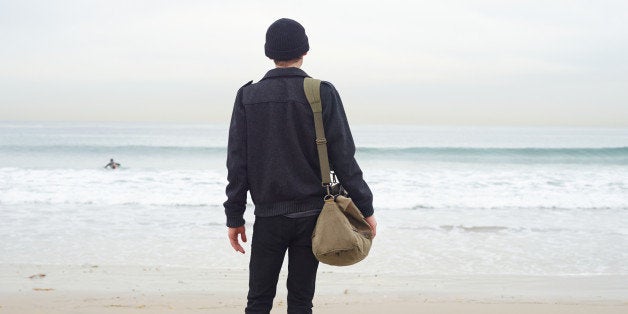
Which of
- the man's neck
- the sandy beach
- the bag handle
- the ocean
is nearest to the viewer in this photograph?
the bag handle

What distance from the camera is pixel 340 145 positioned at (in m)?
2.18

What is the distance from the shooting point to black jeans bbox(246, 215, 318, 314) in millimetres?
2232

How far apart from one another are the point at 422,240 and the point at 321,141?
5.40m

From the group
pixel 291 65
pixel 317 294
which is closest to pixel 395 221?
pixel 317 294

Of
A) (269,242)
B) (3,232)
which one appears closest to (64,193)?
(3,232)

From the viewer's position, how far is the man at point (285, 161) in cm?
219

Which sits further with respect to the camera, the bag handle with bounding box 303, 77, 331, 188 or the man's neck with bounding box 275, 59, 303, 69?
the man's neck with bounding box 275, 59, 303, 69

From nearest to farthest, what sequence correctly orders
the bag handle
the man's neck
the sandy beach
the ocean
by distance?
the bag handle → the man's neck → the sandy beach → the ocean

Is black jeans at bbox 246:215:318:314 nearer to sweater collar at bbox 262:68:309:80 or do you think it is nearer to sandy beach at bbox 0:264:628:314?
sweater collar at bbox 262:68:309:80

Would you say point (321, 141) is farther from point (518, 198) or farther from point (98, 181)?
point (98, 181)

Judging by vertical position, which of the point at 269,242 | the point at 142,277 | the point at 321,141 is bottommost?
the point at 142,277

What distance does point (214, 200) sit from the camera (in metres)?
12.0

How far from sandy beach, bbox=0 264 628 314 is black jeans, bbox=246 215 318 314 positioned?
76.2 inches

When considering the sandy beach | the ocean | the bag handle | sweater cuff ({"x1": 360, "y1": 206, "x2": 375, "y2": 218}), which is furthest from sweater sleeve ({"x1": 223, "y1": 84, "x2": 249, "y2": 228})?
the ocean
